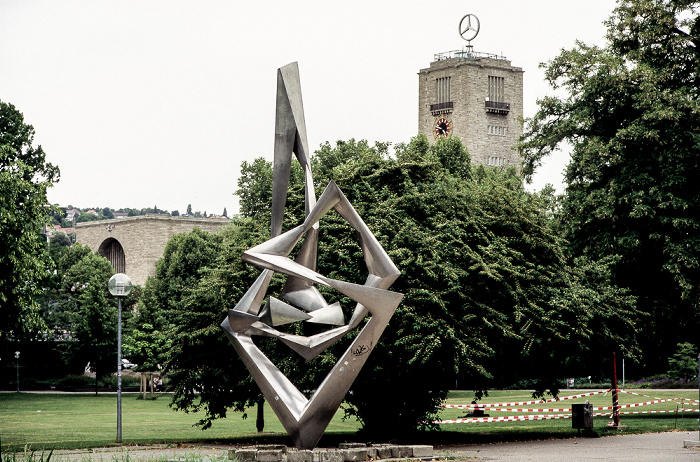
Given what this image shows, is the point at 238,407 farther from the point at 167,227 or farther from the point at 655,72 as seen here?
the point at 167,227

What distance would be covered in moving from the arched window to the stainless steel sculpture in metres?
78.7

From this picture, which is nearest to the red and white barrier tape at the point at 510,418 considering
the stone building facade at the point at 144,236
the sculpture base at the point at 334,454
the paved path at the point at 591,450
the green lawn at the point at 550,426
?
the green lawn at the point at 550,426

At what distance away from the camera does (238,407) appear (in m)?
25.1

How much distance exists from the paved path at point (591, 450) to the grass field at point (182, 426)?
1.68 meters

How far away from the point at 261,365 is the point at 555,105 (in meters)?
20.9

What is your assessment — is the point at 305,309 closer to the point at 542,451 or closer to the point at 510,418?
the point at 542,451

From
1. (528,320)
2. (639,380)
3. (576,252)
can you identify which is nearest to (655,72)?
(576,252)

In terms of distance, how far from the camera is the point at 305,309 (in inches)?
724

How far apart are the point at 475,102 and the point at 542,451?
83.0 m

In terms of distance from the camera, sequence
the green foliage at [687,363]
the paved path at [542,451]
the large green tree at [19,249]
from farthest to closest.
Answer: the green foliage at [687,363] → the large green tree at [19,249] → the paved path at [542,451]

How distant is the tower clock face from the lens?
335 feet

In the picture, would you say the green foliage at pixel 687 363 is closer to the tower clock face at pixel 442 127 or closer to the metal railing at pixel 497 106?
the metal railing at pixel 497 106

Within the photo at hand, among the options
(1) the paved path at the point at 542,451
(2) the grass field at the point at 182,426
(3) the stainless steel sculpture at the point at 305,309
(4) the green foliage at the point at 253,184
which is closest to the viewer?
(3) the stainless steel sculpture at the point at 305,309

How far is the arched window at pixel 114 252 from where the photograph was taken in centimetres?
9544
